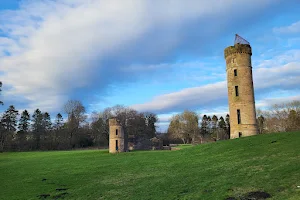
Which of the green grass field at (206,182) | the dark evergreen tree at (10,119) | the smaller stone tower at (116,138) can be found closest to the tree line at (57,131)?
the dark evergreen tree at (10,119)

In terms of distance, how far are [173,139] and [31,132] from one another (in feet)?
159

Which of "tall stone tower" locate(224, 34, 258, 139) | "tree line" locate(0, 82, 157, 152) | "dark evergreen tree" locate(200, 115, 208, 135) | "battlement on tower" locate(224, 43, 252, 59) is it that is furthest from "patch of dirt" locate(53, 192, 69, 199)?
"dark evergreen tree" locate(200, 115, 208, 135)

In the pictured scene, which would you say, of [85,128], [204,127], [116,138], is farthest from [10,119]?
[204,127]

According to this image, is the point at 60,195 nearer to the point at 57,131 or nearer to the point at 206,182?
the point at 206,182

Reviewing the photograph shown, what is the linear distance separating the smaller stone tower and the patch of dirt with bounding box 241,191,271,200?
36443 mm

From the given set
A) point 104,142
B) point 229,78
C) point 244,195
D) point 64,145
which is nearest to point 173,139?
point 104,142

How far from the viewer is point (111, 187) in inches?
586

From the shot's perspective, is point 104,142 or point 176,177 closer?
point 176,177

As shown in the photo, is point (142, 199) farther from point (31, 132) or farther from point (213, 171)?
point (31, 132)

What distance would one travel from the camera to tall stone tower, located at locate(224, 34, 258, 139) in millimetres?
30078

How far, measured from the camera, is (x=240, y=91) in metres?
30.5

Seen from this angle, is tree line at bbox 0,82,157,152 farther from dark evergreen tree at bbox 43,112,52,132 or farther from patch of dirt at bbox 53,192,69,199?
patch of dirt at bbox 53,192,69,199

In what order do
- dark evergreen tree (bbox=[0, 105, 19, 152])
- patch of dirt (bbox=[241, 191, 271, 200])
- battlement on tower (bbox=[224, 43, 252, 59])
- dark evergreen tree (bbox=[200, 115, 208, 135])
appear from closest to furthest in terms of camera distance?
patch of dirt (bbox=[241, 191, 271, 200])
battlement on tower (bbox=[224, 43, 252, 59])
dark evergreen tree (bbox=[0, 105, 19, 152])
dark evergreen tree (bbox=[200, 115, 208, 135])

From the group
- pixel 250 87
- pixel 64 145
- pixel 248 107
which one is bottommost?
pixel 64 145
